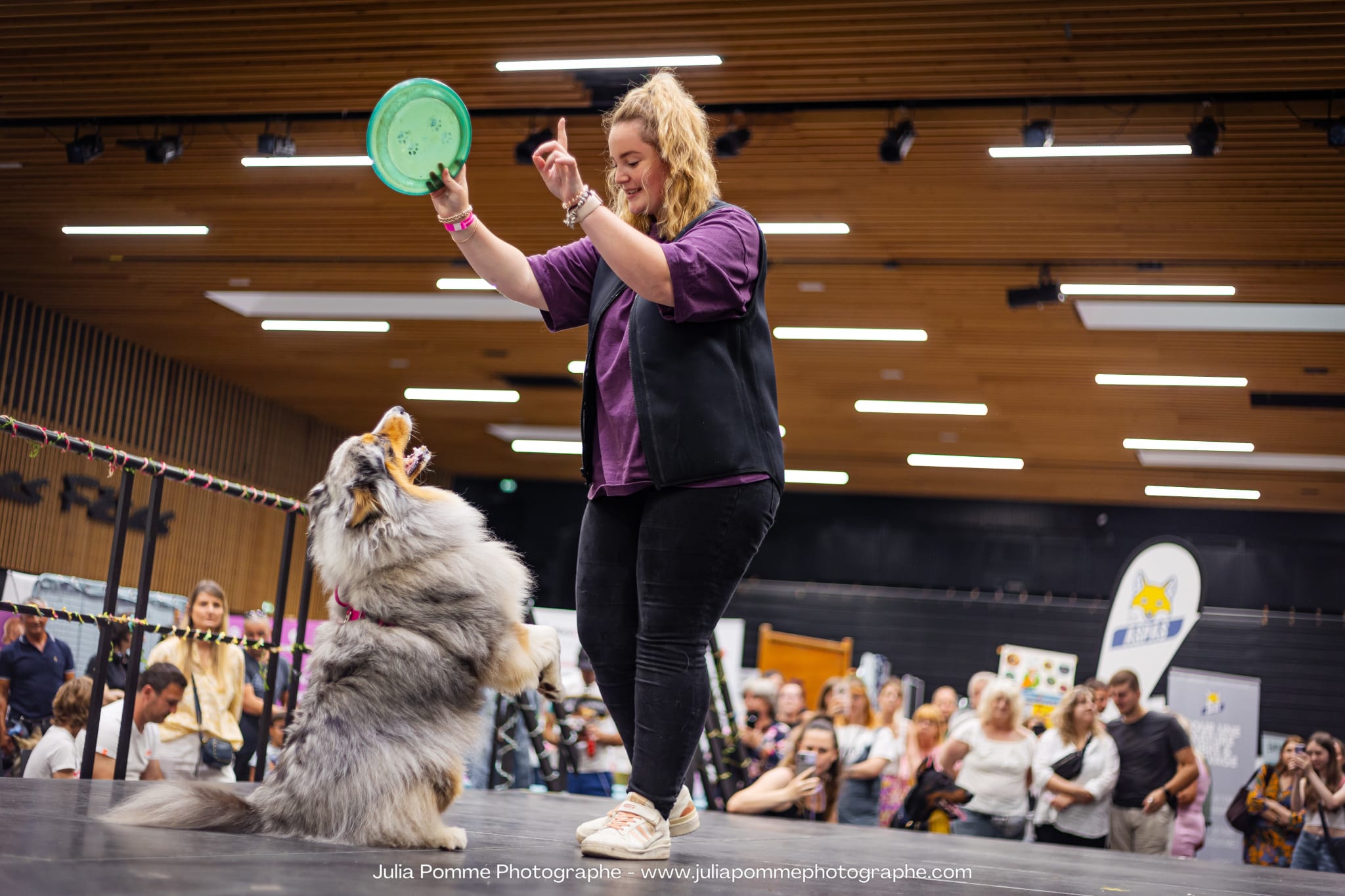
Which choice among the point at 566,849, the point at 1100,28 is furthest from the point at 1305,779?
the point at 566,849

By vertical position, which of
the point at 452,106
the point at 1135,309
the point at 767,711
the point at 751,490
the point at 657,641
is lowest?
the point at 767,711

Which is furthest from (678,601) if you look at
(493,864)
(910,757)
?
(910,757)

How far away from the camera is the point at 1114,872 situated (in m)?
2.81

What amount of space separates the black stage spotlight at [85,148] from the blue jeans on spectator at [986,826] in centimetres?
652

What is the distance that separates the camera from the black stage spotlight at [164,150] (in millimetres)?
7402

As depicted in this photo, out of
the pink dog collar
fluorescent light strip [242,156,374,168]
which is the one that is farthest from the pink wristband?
fluorescent light strip [242,156,374,168]

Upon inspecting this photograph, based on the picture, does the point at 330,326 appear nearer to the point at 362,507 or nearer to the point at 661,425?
the point at 362,507

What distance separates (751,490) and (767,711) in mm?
6376

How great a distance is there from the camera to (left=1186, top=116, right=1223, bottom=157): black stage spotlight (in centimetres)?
631

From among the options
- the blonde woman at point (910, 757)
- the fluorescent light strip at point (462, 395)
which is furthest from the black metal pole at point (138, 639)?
the fluorescent light strip at point (462, 395)

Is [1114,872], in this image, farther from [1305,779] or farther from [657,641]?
[1305,779]

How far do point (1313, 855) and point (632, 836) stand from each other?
6.03m

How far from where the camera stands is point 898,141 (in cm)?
665

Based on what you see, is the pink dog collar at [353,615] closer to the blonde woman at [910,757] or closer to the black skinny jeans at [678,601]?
the black skinny jeans at [678,601]
